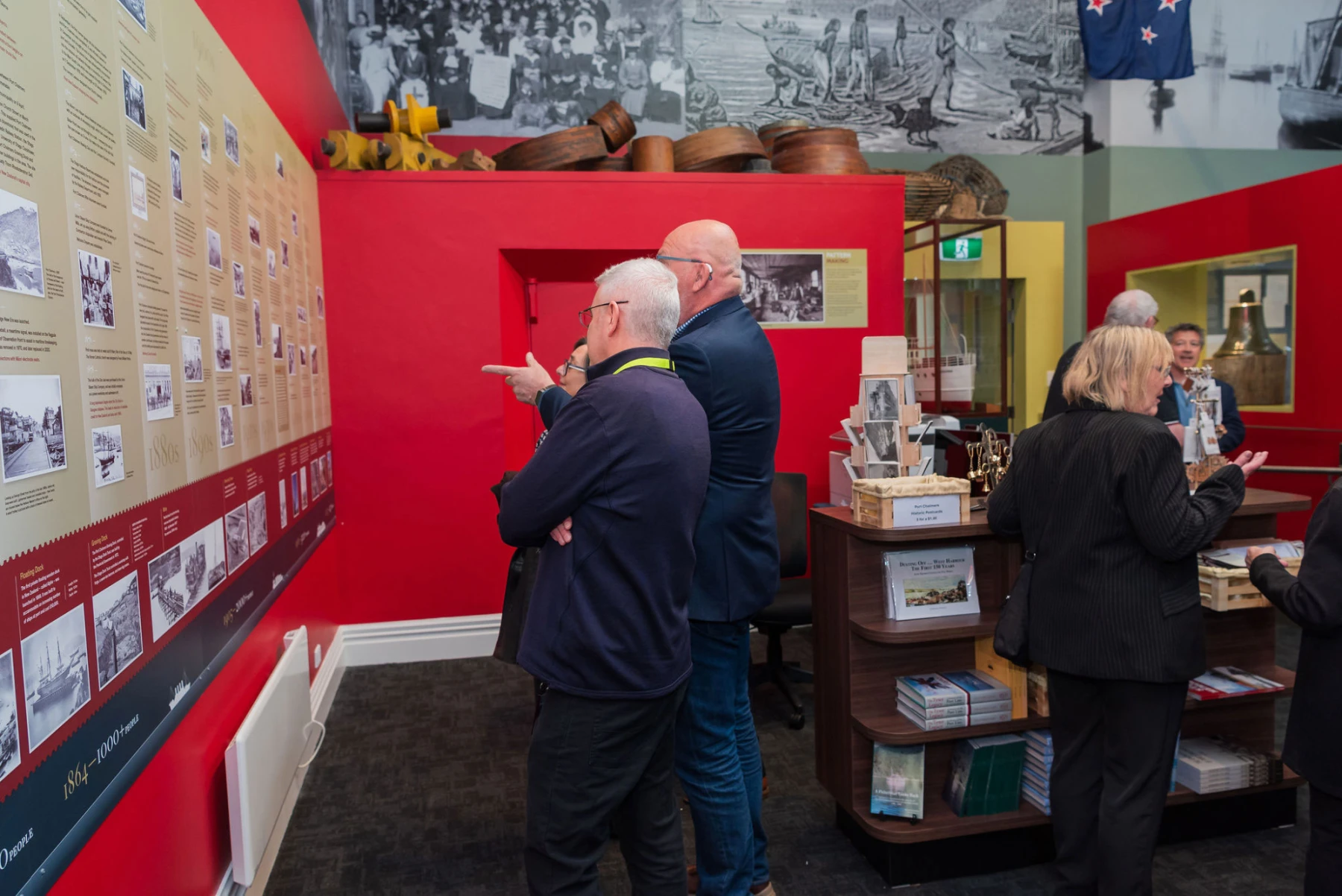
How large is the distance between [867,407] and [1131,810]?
1.36 meters

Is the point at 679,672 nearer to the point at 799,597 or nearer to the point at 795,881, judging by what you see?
the point at 795,881

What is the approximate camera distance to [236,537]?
2.50 metres

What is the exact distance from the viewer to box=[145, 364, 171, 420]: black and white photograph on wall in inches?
70.7

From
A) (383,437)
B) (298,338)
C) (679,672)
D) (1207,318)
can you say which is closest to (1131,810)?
(679,672)

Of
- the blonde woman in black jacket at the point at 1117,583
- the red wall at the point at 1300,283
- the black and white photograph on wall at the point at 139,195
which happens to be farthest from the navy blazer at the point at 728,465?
the red wall at the point at 1300,283

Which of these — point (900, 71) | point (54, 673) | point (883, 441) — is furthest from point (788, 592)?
point (900, 71)

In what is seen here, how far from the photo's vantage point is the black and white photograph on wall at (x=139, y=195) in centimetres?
176

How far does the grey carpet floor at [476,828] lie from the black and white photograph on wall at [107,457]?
5.00 feet

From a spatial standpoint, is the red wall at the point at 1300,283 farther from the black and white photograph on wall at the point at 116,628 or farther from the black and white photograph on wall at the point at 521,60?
the black and white photograph on wall at the point at 116,628

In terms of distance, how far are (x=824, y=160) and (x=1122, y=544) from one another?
11.8 feet

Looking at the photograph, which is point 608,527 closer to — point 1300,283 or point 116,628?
point 116,628

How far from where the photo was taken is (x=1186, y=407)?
334 cm

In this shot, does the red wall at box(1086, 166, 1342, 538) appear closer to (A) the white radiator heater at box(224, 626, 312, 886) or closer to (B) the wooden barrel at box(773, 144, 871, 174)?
(B) the wooden barrel at box(773, 144, 871, 174)

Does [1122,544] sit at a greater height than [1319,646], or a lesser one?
greater
